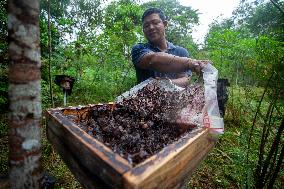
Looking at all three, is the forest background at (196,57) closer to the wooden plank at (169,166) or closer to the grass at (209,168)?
the grass at (209,168)

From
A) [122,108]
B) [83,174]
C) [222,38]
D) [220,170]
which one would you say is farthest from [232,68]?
[83,174]

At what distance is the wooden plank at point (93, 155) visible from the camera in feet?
3.08

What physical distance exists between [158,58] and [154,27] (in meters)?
0.87

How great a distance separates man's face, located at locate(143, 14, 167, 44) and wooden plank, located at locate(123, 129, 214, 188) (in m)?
2.21

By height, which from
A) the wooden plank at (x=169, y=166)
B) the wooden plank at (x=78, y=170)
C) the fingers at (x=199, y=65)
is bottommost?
the wooden plank at (x=78, y=170)

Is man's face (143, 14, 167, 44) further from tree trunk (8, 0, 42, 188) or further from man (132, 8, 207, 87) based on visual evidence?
tree trunk (8, 0, 42, 188)

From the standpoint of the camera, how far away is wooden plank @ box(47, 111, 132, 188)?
940mm

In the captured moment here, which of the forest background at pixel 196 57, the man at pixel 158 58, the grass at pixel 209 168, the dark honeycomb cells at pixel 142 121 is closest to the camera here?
the dark honeycomb cells at pixel 142 121

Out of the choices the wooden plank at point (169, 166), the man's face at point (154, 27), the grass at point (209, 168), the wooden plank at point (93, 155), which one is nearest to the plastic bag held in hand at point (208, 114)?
the wooden plank at point (169, 166)

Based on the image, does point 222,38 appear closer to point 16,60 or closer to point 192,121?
point 192,121

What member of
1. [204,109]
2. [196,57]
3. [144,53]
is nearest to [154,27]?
[144,53]

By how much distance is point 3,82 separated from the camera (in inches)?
162

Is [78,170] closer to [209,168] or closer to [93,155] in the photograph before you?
[93,155]

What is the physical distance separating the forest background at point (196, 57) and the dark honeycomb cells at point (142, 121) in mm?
659
